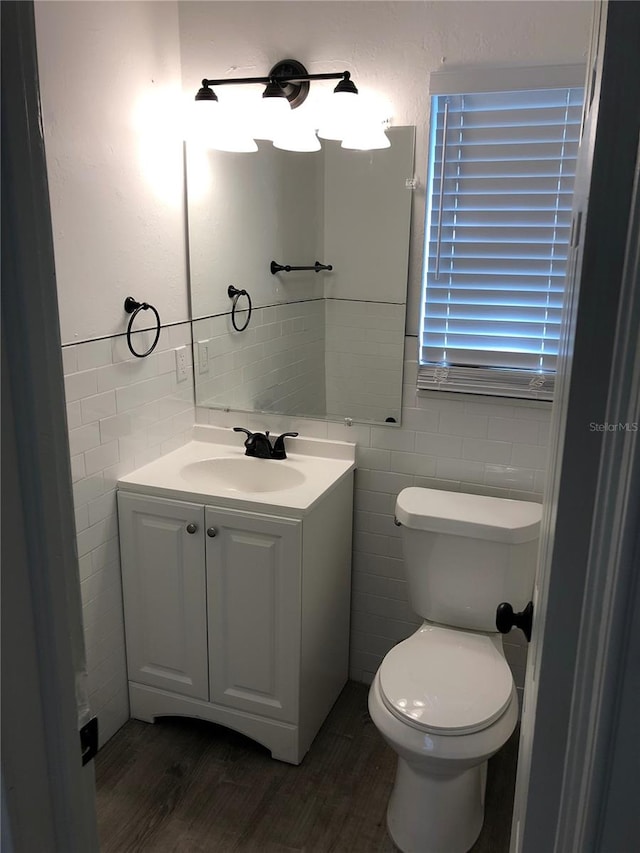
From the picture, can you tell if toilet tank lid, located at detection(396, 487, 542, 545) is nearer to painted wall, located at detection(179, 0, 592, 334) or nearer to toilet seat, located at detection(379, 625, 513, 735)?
toilet seat, located at detection(379, 625, 513, 735)

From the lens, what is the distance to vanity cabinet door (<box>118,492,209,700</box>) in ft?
7.04

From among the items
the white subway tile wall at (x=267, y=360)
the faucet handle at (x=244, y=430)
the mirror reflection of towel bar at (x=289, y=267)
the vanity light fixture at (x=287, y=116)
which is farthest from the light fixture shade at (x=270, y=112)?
the faucet handle at (x=244, y=430)

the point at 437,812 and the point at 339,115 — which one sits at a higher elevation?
the point at 339,115

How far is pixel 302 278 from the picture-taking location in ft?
7.80

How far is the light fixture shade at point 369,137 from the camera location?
2139 mm

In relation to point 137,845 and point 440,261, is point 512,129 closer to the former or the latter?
point 440,261

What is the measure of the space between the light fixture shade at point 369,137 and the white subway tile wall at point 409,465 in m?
0.64

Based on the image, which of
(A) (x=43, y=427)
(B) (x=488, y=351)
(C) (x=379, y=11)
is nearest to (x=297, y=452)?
(B) (x=488, y=351)

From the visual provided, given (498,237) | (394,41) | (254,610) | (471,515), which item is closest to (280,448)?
(254,610)

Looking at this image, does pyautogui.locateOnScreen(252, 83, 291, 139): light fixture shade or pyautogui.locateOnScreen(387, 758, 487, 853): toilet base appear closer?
pyautogui.locateOnScreen(387, 758, 487, 853): toilet base

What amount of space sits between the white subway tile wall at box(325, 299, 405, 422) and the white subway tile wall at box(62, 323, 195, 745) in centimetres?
56

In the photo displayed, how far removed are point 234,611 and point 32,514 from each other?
4.96 feet

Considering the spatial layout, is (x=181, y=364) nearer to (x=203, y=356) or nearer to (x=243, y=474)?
(x=203, y=356)

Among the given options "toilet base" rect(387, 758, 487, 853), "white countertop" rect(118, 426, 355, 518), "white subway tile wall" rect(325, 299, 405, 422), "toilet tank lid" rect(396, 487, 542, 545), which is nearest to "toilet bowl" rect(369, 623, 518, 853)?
"toilet base" rect(387, 758, 487, 853)
